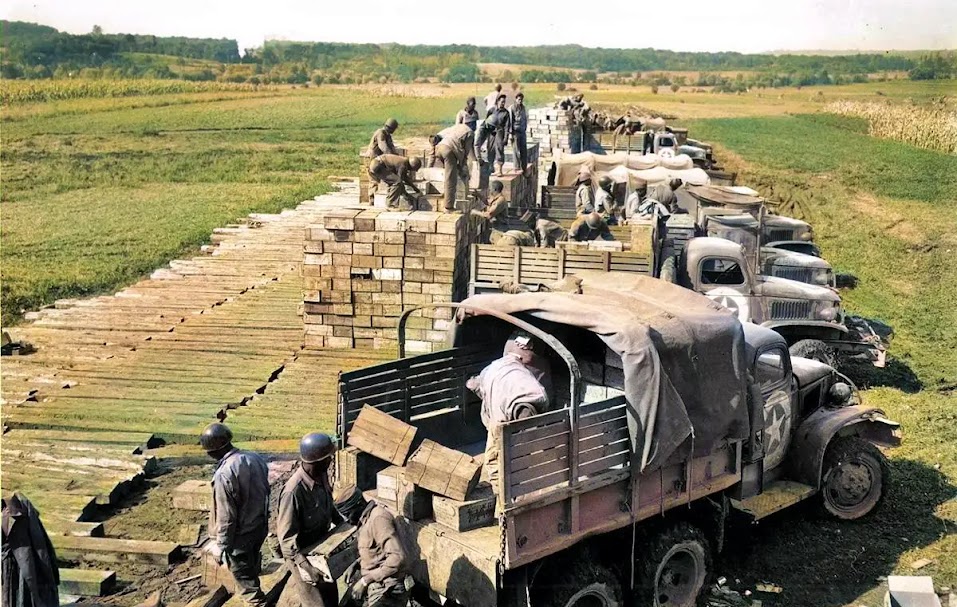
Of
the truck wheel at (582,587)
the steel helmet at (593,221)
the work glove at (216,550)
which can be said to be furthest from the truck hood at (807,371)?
the work glove at (216,550)

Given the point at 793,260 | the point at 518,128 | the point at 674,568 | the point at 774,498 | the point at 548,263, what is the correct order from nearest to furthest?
1. the point at 674,568
2. the point at 774,498
3. the point at 548,263
4. the point at 793,260
5. the point at 518,128

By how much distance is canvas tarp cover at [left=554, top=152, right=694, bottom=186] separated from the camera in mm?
25016

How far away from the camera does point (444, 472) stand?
23.1 feet

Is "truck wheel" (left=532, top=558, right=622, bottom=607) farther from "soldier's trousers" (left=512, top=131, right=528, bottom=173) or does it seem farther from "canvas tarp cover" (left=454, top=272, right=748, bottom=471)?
"soldier's trousers" (left=512, top=131, right=528, bottom=173)

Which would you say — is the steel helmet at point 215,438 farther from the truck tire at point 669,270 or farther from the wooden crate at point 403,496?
the truck tire at point 669,270

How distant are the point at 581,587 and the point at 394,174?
30.7 feet

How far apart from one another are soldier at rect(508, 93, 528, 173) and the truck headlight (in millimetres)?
11152

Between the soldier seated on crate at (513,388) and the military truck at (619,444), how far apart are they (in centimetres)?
29

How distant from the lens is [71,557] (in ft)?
28.3

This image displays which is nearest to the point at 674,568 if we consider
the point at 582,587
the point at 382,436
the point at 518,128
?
the point at 582,587

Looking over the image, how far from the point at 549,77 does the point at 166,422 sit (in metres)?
99.3

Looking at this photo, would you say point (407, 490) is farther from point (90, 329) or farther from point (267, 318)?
point (90, 329)

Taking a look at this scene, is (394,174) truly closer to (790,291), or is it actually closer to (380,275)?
(380,275)

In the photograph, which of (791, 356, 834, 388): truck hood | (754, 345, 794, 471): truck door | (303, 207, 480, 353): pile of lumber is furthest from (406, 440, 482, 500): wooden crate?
(303, 207, 480, 353): pile of lumber
